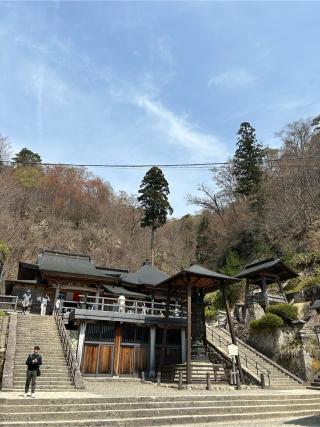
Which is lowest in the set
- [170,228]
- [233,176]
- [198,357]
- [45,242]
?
[198,357]

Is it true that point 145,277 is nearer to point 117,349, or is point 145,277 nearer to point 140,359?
point 140,359

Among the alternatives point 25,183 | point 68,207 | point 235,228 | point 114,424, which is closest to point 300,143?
point 235,228

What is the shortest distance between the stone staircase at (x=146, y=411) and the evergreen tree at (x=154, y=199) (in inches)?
1202

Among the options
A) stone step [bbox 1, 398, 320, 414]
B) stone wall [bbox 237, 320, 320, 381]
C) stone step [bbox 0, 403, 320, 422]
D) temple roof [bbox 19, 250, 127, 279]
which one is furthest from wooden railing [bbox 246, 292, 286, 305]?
stone step [bbox 1, 398, 320, 414]

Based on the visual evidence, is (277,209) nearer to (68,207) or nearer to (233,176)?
(233,176)

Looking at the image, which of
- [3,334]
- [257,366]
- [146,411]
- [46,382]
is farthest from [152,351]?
[146,411]

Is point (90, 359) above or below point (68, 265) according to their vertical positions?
below

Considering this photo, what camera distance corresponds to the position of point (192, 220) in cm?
6525

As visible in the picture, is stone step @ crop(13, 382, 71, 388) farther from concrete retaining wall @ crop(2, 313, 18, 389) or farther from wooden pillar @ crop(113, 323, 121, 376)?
wooden pillar @ crop(113, 323, 121, 376)

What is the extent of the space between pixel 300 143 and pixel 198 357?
3540cm

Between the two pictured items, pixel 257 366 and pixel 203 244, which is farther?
pixel 203 244

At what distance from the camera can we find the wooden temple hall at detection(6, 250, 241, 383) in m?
20.2

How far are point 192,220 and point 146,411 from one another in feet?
182

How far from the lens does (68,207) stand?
5359 centimetres
